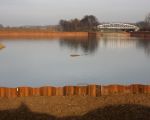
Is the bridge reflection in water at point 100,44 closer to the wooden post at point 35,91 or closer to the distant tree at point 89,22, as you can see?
the wooden post at point 35,91

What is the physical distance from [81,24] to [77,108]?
10939 cm

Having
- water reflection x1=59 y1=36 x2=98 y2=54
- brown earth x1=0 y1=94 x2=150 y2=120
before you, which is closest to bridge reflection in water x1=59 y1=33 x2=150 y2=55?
water reflection x1=59 y1=36 x2=98 y2=54

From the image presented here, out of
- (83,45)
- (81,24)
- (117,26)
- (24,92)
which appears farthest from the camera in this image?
(117,26)

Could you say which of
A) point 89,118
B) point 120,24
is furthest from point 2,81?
point 120,24

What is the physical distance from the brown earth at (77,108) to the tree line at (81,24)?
330 feet

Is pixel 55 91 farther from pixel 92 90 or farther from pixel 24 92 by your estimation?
pixel 92 90

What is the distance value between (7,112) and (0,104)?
925 mm

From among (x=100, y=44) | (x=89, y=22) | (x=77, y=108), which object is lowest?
(x=100, y=44)

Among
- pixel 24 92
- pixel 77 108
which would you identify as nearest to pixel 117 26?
pixel 24 92

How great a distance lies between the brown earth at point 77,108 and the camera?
743 cm

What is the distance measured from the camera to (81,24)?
116812 millimetres

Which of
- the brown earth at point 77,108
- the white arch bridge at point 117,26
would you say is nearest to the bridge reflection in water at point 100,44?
the brown earth at point 77,108

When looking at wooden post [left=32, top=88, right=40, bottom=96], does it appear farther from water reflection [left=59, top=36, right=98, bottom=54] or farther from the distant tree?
the distant tree

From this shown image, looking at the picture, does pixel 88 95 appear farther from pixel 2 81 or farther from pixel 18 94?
pixel 2 81
